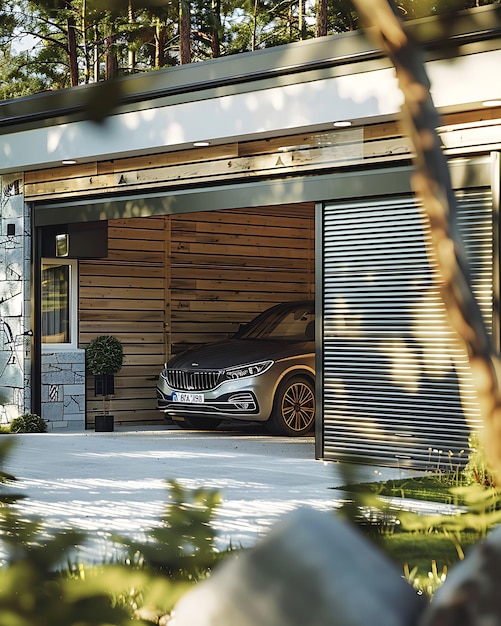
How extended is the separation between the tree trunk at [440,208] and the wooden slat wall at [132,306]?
44.9ft

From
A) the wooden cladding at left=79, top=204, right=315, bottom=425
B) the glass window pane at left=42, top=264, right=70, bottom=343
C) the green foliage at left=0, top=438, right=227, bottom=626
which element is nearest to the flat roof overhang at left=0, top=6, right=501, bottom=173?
the glass window pane at left=42, top=264, right=70, bottom=343

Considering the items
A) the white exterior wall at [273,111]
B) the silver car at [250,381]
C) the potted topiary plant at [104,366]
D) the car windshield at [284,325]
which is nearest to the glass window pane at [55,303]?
the potted topiary plant at [104,366]

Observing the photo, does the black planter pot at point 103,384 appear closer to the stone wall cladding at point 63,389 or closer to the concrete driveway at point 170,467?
the stone wall cladding at point 63,389

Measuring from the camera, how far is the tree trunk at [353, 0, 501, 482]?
2.60ft

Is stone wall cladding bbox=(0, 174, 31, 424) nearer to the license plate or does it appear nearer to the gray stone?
the gray stone

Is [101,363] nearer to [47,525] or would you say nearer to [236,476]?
[236,476]

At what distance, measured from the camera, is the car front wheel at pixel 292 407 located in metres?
12.8

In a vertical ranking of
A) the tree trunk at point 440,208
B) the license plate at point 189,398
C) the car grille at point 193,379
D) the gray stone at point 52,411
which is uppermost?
the tree trunk at point 440,208

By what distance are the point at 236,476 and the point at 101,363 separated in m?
4.68

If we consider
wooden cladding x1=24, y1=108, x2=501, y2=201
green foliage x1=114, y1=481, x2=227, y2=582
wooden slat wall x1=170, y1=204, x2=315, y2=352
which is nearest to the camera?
green foliage x1=114, y1=481, x2=227, y2=582

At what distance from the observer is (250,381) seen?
12562 mm

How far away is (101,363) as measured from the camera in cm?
1370

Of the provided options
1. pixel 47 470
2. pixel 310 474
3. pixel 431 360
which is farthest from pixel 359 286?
pixel 47 470

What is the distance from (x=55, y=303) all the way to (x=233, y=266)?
106 inches
